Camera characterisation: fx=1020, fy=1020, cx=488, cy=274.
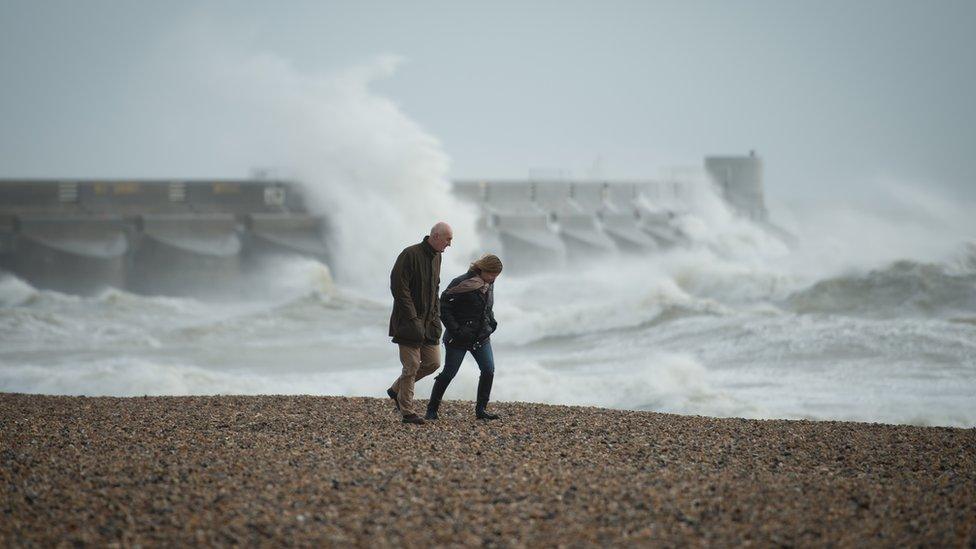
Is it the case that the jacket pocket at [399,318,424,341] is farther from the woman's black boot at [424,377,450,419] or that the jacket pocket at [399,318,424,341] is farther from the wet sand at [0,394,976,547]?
the wet sand at [0,394,976,547]

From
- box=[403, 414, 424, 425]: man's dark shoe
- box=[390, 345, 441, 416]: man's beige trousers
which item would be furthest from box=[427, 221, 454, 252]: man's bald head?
box=[403, 414, 424, 425]: man's dark shoe

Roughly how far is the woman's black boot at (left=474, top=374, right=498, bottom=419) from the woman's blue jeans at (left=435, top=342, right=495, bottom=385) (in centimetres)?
4

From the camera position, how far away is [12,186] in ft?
78.9

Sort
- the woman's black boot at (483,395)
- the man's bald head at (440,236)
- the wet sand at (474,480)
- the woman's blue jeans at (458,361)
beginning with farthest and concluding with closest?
1. the woman's black boot at (483,395)
2. the woman's blue jeans at (458,361)
3. the man's bald head at (440,236)
4. the wet sand at (474,480)

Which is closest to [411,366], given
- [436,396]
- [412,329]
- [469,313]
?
[412,329]

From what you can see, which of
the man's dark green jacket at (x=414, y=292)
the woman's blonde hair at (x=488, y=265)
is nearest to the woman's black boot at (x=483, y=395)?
the man's dark green jacket at (x=414, y=292)

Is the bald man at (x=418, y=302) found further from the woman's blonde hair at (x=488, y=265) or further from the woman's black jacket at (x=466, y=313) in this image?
the woman's blonde hair at (x=488, y=265)

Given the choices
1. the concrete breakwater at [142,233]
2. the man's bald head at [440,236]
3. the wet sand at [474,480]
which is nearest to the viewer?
the wet sand at [474,480]

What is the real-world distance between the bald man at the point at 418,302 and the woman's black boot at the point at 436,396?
0.58ft

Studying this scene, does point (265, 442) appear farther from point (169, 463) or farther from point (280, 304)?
point (280, 304)

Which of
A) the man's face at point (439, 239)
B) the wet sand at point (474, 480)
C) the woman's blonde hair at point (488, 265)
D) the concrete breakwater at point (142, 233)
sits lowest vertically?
the wet sand at point (474, 480)

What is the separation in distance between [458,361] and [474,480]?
178 centimetres

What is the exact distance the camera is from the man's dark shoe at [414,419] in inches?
269

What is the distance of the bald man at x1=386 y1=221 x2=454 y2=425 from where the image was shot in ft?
21.2
